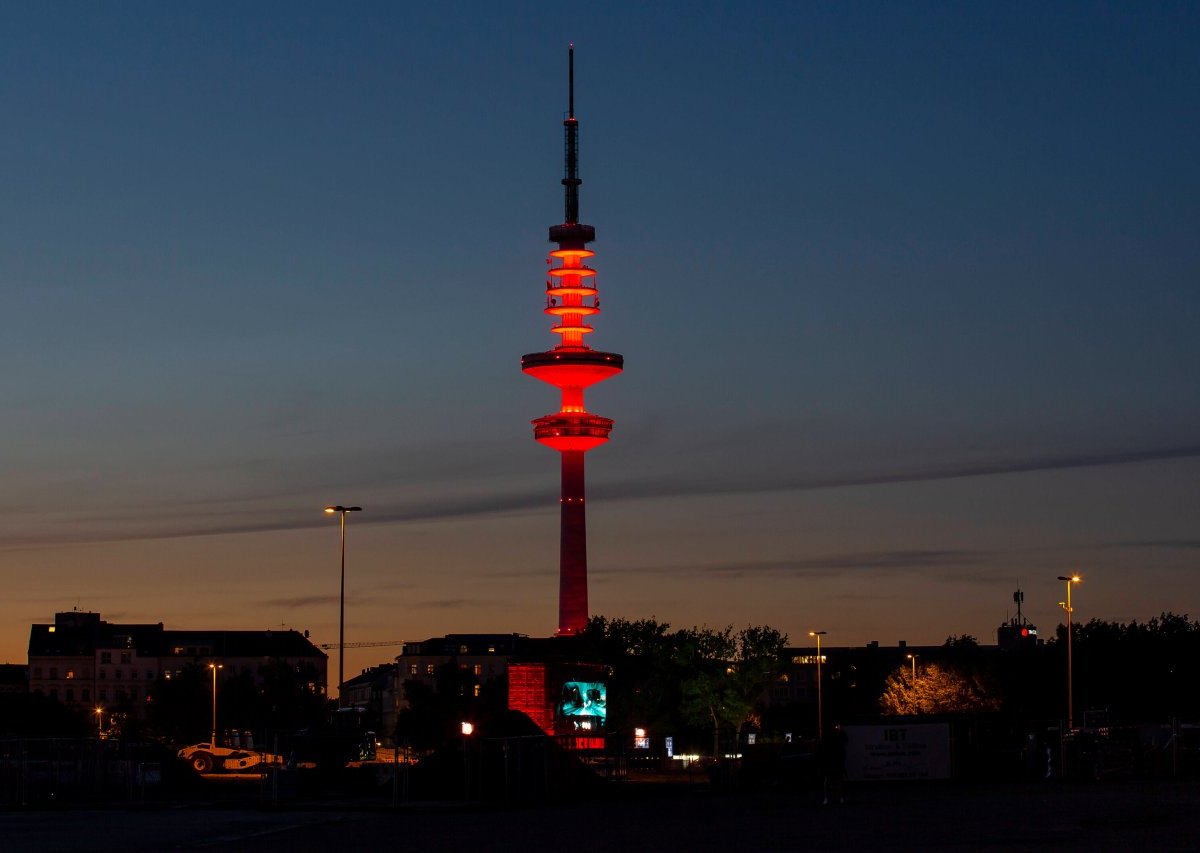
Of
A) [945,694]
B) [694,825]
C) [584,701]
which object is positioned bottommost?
[694,825]

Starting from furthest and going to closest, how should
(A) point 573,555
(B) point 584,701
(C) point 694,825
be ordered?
(A) point 573,555, (B) point 584,701, (C) point 694,825

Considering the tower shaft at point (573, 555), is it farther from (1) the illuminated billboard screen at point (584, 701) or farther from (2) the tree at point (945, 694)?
(1) the illuminated billboard screen at point (584, 701)

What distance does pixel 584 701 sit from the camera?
101812 mm

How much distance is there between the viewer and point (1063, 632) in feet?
511

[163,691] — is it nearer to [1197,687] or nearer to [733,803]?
[1197,687]

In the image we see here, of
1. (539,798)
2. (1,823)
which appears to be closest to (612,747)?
(539,798)

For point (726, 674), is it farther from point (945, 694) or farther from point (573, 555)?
point (573, 555)

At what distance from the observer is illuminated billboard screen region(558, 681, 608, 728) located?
99.4 m

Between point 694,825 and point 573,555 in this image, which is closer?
point 694,825

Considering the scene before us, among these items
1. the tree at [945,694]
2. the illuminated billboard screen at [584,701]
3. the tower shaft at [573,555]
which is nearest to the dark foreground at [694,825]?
the illuminated billboard screen at [584,701]

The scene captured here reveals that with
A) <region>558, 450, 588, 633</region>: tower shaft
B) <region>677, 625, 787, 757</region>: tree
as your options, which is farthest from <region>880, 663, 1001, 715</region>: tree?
<region>558, 450, 588, 633</region>: tower shaft

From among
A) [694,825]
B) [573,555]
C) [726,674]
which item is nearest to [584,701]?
[726,674]

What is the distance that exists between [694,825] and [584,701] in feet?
185

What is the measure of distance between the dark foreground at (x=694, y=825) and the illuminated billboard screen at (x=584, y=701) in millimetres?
37162
